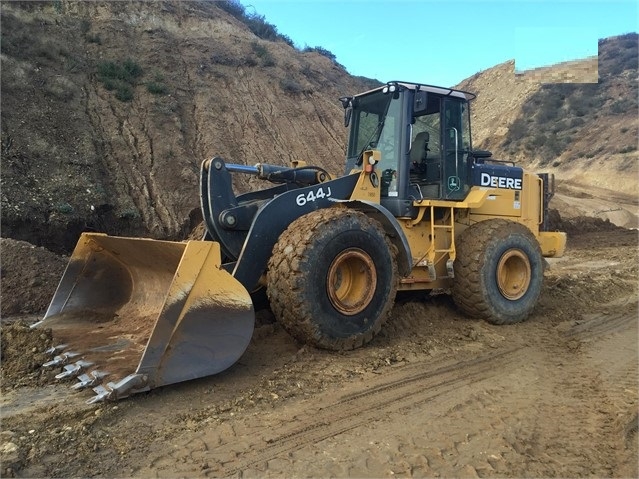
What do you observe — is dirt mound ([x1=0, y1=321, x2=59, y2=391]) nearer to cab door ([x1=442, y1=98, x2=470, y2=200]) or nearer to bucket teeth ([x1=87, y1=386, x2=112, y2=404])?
bucket teeth ([x1=87, y1=386, x2=112, y2=404])

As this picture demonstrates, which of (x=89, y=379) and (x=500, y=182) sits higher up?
(x=500, y=182)

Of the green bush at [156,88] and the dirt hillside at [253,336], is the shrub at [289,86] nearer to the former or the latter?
the dirt hillside at [253,336]

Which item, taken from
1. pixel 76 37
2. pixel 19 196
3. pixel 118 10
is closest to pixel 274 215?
pixel 19 196

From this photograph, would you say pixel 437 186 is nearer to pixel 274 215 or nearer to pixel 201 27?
pixel 274 215

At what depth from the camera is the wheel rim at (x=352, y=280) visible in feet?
16.5

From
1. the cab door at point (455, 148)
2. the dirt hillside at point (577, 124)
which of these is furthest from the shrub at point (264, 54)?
the cab door at point (455, 148)

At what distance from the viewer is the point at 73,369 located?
429cm

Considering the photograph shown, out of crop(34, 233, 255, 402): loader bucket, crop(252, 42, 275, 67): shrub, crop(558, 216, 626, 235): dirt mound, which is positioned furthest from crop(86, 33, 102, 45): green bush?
crop(558, 216, 626, 235): dirt mound

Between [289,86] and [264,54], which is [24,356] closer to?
[289,86]

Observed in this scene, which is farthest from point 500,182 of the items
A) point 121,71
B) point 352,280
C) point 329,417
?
point 121,71

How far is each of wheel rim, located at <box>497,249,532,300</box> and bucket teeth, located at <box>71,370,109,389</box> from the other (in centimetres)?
469

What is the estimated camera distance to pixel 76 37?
16.4 metres

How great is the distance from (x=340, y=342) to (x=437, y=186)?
2.59 meters

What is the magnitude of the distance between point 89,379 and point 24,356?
3.29 feet
